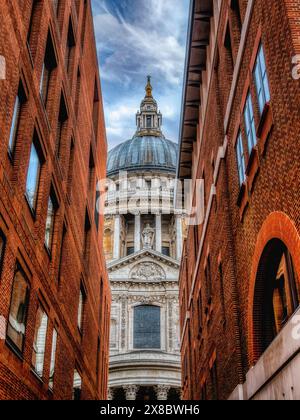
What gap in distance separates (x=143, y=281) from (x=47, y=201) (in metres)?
46.4

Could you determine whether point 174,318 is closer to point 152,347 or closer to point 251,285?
point 152,347

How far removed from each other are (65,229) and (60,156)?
2.84 meters

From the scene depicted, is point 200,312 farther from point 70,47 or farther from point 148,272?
point 148,272

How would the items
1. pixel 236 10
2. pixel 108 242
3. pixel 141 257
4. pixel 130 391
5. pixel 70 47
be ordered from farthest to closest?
pixel 108 242 < pixel 141 257 < pixel 130 391 < pixel 70 47 < pixel 236 10

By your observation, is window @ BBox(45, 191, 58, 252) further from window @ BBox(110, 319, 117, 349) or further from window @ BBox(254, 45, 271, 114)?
window @ BBox(110, 319, 117, 349)

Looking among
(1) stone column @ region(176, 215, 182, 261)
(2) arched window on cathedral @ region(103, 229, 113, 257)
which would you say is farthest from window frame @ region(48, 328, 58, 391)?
(2) arched window on cathedral @ region(103, 229, 113, 257)

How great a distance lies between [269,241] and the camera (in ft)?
42.1

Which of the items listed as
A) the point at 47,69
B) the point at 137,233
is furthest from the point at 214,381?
the point at 137,233

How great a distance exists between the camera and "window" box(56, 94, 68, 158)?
21.6 metres

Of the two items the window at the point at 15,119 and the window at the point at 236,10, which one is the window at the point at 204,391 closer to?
the window at the point at 15,119

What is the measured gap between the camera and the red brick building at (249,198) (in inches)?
433

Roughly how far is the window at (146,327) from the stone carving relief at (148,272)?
12.4 feet

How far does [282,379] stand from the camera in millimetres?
11586

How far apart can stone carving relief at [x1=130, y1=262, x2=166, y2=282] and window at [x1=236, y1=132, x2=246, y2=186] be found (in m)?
48.5
